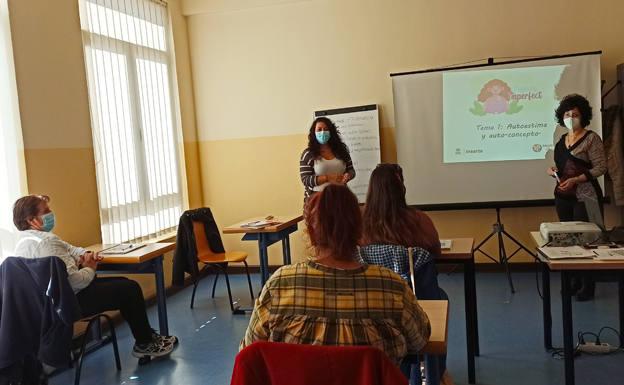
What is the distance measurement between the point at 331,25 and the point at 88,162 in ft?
9.00

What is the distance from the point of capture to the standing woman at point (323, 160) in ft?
15.6

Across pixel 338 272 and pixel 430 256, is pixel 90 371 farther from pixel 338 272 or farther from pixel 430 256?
pixel 338 272

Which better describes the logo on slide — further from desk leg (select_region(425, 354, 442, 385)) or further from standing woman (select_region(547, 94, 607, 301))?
desk leg (select_region(425, 354, 442, 385))

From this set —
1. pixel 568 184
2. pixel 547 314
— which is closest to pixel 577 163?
pixel 568 184

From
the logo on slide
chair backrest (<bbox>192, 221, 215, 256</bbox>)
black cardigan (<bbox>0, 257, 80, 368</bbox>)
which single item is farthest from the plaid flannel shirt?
the logo on slide

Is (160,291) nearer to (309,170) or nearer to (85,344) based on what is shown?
(85,344)

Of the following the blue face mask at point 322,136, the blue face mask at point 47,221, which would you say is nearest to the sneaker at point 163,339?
the blue face mask at point 47,221

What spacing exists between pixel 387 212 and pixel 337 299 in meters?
1.00

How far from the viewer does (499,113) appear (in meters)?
5.09

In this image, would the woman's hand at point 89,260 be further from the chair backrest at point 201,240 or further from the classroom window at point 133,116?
the chair backrest at point 201,240

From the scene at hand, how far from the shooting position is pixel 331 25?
553 cm

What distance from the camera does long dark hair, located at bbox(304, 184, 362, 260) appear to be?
1.55 m

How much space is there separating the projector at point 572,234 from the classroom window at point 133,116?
133 inches

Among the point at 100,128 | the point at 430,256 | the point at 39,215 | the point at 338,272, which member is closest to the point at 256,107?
the point at 100,128
